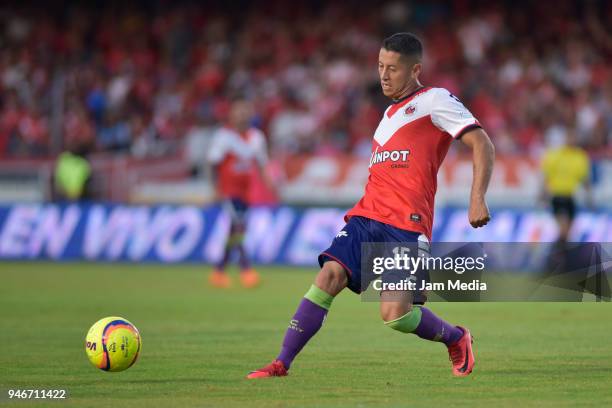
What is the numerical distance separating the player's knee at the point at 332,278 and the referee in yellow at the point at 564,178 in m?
11.5

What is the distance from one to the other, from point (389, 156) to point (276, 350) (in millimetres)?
2606

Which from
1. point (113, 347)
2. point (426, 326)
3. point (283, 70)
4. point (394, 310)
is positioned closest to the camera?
point (394, 310)

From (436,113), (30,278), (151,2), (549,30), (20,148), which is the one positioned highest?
(151,2)

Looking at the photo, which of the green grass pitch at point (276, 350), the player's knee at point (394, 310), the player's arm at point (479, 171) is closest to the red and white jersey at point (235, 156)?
the green grass pitch at point (276, 350)

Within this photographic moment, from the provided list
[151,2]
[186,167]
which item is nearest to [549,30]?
[186,167]

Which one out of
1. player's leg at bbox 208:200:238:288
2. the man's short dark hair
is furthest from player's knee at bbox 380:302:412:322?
player's leg at bbox 208:200:238:288

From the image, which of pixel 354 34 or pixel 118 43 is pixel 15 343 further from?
pixel 118 43

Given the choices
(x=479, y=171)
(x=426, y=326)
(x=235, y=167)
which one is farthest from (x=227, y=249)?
(x=479, y=171)

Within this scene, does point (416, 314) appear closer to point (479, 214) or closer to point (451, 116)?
point (479, 214)

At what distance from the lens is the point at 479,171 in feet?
24.6

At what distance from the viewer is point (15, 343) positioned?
10.5 metres

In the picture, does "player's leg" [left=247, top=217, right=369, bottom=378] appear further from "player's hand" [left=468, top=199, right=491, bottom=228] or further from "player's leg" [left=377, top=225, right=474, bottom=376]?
"player's hand" [left=468, top=199, right=491, bottom=228]

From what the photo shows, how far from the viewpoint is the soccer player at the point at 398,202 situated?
787cm

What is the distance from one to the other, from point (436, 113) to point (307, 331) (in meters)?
1.66
